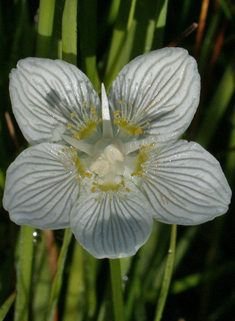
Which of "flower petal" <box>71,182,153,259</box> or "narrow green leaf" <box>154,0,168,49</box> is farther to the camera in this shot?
"narrow green leaf" <box>154,0,168,49</box>

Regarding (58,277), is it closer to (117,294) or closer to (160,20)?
(117,294)

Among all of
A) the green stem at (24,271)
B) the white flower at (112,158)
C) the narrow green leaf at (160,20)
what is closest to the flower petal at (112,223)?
the white flower at (112,158)

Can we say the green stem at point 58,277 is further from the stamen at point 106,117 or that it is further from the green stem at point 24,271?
the stamen at point 106,117

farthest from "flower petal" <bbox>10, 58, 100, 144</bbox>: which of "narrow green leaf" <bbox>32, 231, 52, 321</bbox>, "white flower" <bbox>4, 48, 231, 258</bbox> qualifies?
"narrow green leaf" <bbox>32, 231, 52, 321</bbox>

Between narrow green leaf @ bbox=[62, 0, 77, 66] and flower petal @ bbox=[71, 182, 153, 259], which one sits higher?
narrow green leaf @ bbox=[62, 0, 77, 66]

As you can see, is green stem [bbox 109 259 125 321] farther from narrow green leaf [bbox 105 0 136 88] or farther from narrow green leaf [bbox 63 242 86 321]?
narrow green leaf [bbox 105 0 136 88]

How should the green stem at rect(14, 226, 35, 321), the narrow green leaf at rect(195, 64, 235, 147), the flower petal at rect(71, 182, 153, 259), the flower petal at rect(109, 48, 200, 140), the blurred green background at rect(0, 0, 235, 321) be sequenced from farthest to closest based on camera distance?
1. the narrow green leaf at rect(195, 64, 235, 147)
2. the blurred green background at rect(0, 0, 235, 321)
3. the green stem at rect(14, 226, 35, 321)
4. the flower petal at rect(109, 48, 200, 140)
5. the flower petal at rect(71, 182, 153, 259)

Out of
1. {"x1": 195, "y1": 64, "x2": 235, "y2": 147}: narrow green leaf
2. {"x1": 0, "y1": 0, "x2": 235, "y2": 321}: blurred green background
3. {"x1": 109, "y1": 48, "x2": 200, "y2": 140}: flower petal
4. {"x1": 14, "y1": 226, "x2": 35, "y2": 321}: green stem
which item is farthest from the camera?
{"x1": 195, "y1": 64, "x2": 235, "y2": 147}: narrow green leaf
